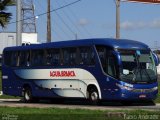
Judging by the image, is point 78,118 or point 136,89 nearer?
point 78,118

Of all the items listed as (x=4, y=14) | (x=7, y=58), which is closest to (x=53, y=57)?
(x=7, y=58)

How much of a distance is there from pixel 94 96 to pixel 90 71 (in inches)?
47.0

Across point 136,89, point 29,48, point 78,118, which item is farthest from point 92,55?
point 78,118

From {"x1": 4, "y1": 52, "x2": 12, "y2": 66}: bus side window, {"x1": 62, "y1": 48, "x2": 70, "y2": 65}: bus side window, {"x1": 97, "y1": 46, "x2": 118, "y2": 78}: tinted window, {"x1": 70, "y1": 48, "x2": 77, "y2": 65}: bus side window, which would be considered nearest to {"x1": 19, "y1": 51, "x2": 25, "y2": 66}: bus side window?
{"x1": 4, "y1": 52, "x2": 12, "y2": 66}: bus side window

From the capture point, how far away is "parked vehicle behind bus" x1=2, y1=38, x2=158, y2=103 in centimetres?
2589

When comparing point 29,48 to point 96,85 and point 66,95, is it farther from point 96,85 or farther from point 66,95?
point 96,85

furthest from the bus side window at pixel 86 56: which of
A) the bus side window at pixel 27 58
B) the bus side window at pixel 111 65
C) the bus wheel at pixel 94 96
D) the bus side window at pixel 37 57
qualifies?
the bus side window at pixel 27 58

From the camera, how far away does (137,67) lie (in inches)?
1028

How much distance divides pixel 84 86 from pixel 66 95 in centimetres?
162

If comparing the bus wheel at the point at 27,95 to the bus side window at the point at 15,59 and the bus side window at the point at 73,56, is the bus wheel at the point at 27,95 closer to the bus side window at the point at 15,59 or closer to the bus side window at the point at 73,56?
the bus side window at the point at 15,59

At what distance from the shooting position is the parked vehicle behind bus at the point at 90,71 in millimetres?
25891

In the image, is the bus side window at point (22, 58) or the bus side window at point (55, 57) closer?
the bus side window at point (55, 57)

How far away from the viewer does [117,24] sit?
1428 inches

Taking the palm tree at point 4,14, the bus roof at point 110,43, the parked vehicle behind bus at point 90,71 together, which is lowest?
the parked vehicle behind bus at point 90,71
